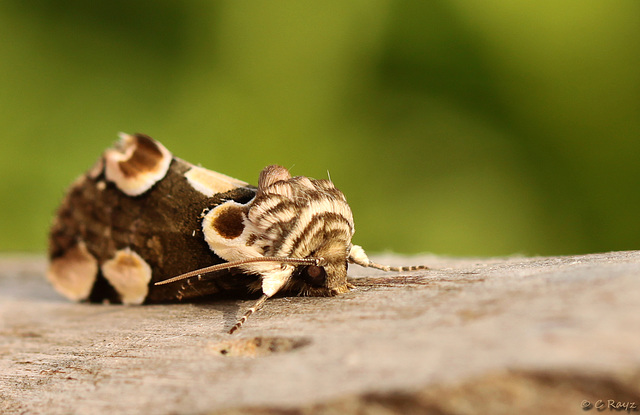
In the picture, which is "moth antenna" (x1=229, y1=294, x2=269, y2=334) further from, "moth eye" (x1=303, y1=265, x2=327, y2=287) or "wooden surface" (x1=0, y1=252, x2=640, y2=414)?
"moth eye" (x1=303, y1=265, x2=327, y2=287)

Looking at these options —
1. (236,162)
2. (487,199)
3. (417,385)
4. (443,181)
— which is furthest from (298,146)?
(417,385)

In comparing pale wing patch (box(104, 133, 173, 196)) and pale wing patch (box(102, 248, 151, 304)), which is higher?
pale wing patch (box(104, 133, 173, 196))

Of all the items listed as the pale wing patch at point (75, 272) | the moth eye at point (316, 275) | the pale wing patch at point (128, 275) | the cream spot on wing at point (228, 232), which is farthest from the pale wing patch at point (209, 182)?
the pale wing patch at point (75, 272)

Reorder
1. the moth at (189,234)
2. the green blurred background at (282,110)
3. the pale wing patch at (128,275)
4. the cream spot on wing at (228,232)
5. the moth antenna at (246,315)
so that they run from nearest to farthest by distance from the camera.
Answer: the moth antenna at (246,315) < the moth at (189,234) < the cream spot on wing at (228,232) < the pale wing patch at (128,275) < the green blurred background at (282,110)

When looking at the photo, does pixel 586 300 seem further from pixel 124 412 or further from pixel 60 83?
A: pixel 60 83

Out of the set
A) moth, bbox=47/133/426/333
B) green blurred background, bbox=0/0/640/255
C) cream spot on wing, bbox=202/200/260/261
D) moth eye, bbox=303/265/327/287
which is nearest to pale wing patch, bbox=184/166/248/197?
moth, bbox=47/133/426/333

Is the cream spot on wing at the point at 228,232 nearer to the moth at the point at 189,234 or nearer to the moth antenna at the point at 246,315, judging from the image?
the moth at the point at 189,234

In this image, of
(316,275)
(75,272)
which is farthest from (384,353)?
(75,272)
